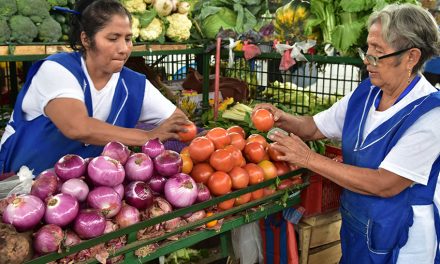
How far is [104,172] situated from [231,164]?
2.25 feet

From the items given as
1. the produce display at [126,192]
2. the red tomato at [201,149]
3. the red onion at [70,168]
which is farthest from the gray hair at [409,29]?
the red onion at [70,168]

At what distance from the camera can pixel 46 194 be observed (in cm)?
167

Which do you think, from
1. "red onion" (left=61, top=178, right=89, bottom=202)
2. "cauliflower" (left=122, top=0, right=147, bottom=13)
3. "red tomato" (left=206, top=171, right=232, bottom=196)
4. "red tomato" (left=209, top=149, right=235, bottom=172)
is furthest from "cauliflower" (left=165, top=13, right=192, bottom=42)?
"red onion" (left=61, top=178, right=89, bottom=202)

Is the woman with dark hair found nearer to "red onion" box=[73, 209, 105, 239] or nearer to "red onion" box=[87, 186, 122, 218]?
"red onion" box=[87, 186, 122, 218]

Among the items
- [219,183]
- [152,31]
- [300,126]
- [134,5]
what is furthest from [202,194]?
[134,5]

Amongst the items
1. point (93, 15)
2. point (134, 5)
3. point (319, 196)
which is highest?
point (134, 5)

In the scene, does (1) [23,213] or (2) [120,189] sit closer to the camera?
(1) [23,213]

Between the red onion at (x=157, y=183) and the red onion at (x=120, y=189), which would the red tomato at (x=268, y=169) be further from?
the red onion at (x=120, y=189)

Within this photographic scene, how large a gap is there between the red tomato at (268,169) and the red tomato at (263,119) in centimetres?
29

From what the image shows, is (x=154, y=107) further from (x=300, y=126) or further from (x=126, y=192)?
(x=126, y=192)

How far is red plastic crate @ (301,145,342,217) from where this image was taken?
258 centimetres

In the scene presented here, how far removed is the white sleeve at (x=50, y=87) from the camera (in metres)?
2.30

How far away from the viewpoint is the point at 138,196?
1.79 meters

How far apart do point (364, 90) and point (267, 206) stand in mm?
889
